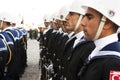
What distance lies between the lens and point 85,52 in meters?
2.66

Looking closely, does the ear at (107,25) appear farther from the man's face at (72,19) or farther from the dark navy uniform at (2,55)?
the dark navy uniform at (2,55)

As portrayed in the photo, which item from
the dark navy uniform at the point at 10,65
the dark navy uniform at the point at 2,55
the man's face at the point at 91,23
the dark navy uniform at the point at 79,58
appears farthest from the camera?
the dark navy uniform at the point at 10,65

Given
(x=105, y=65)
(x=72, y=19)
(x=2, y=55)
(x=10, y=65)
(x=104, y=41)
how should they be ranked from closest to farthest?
(x=105, y=65) → (x=104, y=41) → (x=72, y=19) → (x=2, y=55) → (x=10, y=65)

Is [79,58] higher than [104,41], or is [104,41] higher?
[104,41]

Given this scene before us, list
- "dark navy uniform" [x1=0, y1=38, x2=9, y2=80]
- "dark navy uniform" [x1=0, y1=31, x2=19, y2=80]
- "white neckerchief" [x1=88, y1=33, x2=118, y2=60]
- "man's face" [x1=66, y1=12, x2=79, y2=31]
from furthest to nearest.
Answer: "dark navy uniform" [x1=0, y1=31, x2=19, y2=80] → "dark navy uniform" [x1=0, y1=38, x2=9, y2=80] → "man's face" [x1=66, y1=12, x2=79, y2=31] → "white neckerchief" [x1=88, y1=33, x2=118, y2=60]

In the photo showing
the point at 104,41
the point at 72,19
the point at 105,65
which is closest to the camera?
the point at 105,65

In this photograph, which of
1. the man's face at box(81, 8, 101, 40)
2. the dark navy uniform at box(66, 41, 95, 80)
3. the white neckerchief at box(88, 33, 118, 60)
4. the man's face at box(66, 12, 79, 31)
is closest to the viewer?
the white neckerchief at box(88, 33, 118, 60)

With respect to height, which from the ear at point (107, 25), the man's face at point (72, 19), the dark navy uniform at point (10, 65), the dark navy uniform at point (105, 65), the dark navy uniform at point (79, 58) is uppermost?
the ear at point (107, 25)

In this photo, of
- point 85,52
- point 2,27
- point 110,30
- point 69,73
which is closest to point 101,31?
point 110,30

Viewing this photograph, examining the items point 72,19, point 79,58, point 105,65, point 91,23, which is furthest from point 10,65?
point 105,65

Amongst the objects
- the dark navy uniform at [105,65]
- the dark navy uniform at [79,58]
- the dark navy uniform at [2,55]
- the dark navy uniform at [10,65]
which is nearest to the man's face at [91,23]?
the dark navy uniform at [105,65]

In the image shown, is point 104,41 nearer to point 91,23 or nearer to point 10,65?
point 91,23

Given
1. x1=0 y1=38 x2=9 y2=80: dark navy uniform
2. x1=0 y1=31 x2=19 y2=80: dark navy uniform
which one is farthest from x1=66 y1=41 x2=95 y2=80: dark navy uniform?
x1=0 y1=31 x2=19 y2=80: dark navy uniform

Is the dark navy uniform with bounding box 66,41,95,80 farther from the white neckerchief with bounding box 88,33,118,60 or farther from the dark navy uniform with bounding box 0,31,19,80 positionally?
the dark navy uniform with bounding box 0,31,19,80
